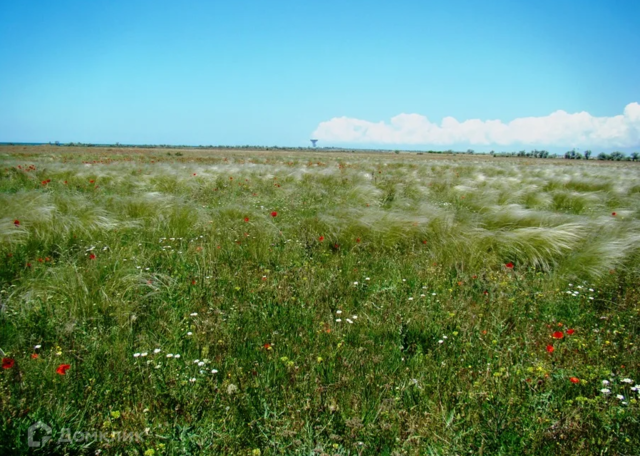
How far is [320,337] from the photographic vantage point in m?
2.64

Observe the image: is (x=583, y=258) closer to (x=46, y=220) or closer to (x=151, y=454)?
(x=151, y=454)

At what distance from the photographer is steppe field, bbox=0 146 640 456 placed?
178cm

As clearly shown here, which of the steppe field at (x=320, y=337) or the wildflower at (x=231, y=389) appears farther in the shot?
the wildflower at (x=231, y=389)

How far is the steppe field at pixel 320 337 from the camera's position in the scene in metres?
1.78

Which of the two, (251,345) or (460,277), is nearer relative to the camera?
(251,345)

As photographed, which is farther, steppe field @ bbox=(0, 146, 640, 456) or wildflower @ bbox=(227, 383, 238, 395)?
wildflower @ bbox=(227, 383, 238, 395)

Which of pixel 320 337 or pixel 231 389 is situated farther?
pixel 320 337

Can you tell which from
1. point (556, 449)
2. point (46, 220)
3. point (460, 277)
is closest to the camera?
point (556, 449)

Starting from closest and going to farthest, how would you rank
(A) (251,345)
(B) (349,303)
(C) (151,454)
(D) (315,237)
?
(C) (151,454) < (A) (251,345) < (B) (349,303) < (D) (315,237)

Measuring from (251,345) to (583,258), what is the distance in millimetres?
3893

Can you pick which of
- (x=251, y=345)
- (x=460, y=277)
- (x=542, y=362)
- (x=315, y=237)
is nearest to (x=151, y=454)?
(x=251, y=345)

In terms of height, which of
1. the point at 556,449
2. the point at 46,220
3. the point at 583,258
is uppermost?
the point at 46,220

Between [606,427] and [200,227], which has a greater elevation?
[200,227]

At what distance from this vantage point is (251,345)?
8.26ft
